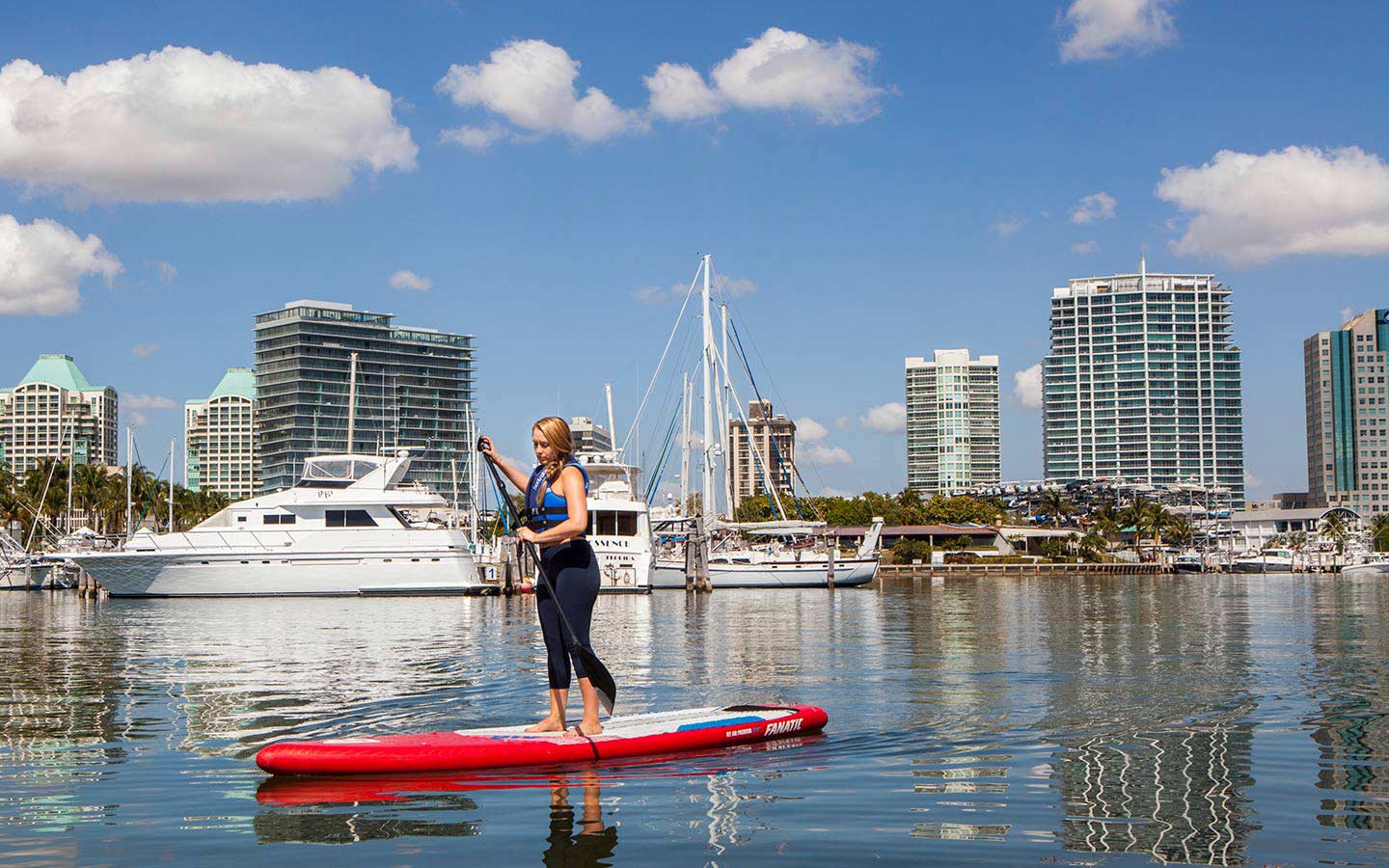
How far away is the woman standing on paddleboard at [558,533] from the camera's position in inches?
370

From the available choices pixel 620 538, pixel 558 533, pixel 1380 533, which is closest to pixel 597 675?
pixel 558 533

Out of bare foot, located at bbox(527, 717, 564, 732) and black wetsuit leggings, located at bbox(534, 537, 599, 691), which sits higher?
black wetsuit leggings, located at bbox(534, 537, 599, 691)

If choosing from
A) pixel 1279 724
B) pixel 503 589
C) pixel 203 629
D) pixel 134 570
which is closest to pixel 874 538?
pixel 503 589

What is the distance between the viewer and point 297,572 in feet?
179

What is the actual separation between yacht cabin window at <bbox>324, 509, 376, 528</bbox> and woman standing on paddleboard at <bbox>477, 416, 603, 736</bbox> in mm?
47027

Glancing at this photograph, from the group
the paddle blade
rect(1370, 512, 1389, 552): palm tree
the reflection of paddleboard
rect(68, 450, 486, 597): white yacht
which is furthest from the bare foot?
rect(1370, 512, 1389, 552): palm tree

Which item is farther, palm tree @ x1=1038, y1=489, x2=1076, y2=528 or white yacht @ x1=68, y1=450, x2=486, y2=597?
palm tree @ x1=1038, y1=489, x2=1076, y2=528

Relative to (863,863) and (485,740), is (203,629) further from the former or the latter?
(863,863)

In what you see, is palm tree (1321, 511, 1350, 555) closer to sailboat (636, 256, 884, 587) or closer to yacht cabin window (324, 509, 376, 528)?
sailboat (636, 256, 884, 587)

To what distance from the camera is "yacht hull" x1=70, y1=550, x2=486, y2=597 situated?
178ft

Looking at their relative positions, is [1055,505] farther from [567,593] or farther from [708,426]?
[567,593]

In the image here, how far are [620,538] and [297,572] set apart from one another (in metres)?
13.8

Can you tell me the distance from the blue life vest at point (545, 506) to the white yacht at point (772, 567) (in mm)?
55273

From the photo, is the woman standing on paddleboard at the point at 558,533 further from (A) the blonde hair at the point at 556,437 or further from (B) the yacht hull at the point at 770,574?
(B) the yacht hull at the point at 770,574
